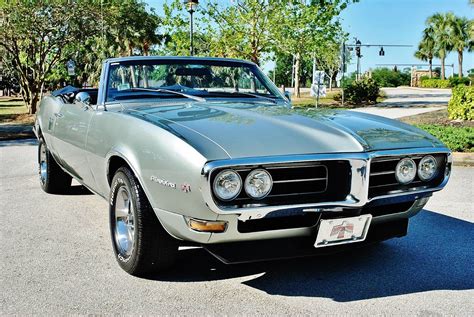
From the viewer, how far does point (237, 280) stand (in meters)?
3.47

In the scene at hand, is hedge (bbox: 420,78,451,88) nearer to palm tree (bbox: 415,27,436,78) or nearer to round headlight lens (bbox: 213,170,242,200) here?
palm tree (bbox: 415,27,436,78)

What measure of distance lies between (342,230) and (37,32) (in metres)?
18.8

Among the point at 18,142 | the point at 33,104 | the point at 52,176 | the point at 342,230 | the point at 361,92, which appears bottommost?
the point at 18,142

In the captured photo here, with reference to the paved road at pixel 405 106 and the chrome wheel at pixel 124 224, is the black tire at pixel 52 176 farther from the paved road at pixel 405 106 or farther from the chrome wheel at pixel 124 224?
the paved road at pixel 405 106

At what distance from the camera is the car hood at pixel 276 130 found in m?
2.96

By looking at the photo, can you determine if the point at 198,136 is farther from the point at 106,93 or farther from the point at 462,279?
the point at 462,279

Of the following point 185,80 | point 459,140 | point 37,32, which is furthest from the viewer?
point 37,32

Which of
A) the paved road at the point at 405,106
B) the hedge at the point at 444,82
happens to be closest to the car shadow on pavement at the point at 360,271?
the paved road at the point at 405,106

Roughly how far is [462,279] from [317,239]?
1.14 m

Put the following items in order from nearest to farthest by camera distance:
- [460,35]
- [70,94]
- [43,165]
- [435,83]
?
[70,94], [43,165], [435,83], [460,35]

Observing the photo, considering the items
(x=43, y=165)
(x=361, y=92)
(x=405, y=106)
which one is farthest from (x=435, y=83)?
(x=43, y=165)

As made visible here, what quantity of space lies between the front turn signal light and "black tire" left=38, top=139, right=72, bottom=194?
3.38 metres

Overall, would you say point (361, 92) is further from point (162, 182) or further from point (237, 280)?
point (162, 182)

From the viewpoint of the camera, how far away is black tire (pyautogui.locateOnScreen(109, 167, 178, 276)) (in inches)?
128
